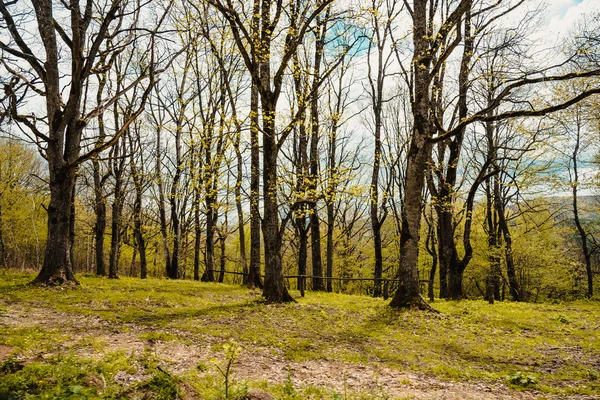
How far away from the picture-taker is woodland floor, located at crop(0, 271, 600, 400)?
Answer: 12.5 ft

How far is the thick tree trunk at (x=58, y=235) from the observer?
32.6 ft

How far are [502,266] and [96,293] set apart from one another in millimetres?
23300

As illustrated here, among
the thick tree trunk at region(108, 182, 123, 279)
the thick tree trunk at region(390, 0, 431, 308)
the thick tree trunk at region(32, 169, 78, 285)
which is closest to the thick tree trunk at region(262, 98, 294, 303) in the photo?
the thick tree trunk at region(390, 0, 431, 308)

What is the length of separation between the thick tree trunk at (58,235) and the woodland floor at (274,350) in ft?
1.90

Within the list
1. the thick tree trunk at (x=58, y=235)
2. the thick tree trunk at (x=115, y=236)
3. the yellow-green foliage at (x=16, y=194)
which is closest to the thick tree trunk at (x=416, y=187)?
the thick tree trunk at (x=58, y=235)

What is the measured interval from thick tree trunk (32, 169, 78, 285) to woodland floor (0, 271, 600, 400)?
1.90ft

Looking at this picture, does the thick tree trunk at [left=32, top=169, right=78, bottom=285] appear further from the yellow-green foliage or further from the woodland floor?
the yellow-green foliage

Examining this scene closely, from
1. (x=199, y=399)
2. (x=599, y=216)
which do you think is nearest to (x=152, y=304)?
(x=199, y=399)

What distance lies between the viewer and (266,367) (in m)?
5.31

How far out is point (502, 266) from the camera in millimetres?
22766

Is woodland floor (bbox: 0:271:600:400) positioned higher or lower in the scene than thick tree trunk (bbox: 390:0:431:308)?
lower

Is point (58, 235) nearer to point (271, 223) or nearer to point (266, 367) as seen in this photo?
point (271, 223)

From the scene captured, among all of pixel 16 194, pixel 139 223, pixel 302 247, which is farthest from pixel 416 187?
pixel 16 194

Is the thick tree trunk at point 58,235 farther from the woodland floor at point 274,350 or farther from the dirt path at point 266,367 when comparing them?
the dirt path at point 266,367
